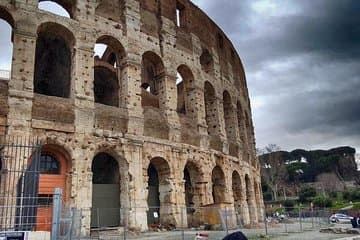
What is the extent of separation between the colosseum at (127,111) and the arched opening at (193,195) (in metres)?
0.05

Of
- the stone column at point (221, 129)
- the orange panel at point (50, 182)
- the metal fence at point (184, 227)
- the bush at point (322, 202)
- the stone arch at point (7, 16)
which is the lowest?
the metal fence at point (184, 227)

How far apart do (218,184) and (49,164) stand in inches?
391

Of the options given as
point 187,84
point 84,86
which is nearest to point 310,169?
point 187,84

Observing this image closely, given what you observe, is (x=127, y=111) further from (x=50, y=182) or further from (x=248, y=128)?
(x=248, y=128)

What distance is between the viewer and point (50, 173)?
1329 cm

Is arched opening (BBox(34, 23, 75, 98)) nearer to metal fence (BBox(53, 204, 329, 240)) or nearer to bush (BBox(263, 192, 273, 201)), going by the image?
metal fence (BBox(53, 204, 329, 240))

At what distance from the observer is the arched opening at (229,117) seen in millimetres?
22703

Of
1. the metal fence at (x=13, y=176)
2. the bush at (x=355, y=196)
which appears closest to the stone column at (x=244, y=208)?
the metal fence at (x=13, y=176)

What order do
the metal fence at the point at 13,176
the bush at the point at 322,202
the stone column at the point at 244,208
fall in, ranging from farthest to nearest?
the bush at the point at 322,202
the stone column at the point at 244,208
the metal fence at the point at 13,176

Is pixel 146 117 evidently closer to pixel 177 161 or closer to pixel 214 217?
pixel 177 161

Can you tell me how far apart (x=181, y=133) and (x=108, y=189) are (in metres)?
4.54

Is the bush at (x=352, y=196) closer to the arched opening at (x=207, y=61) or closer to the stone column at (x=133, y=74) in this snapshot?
the arched opening at (x=207, y=61)

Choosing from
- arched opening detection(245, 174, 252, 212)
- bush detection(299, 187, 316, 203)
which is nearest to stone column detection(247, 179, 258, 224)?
arched opening detection(245, 174, 252, 212)

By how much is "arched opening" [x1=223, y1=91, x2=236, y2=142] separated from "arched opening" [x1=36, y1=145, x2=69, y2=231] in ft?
38.8
